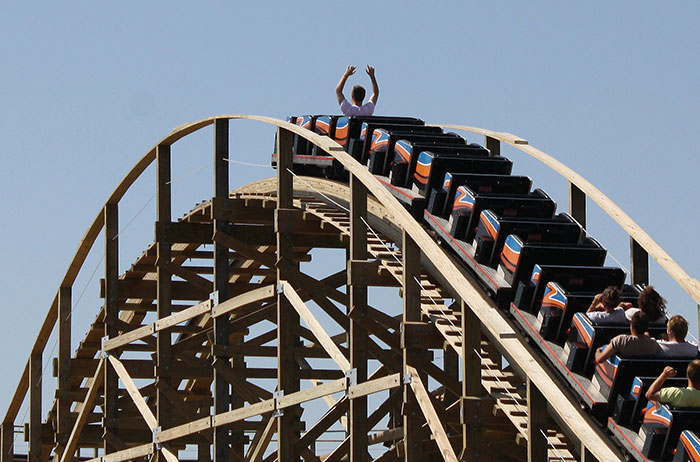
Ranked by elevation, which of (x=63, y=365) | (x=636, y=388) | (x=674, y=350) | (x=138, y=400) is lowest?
(x=63, y=365)

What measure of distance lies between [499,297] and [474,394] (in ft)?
3.11

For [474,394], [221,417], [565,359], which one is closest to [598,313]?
[565,359]

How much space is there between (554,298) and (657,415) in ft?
5.99

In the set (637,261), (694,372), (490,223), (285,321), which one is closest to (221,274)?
(285,321)

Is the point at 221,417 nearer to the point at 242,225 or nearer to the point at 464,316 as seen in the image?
the point at 242,225

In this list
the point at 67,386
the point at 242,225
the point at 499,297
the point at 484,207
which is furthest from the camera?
the point at 67,386

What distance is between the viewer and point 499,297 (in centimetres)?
1352

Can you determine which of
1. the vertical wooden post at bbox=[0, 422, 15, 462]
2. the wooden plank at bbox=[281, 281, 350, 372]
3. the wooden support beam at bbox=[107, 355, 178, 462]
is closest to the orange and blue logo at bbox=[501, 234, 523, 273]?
the wooden plank at bbox=[281, 281, 350, 372]

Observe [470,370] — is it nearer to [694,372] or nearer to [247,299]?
[694,372]

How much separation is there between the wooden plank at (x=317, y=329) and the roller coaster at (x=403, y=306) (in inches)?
0.9

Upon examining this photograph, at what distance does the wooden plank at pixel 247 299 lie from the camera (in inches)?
674

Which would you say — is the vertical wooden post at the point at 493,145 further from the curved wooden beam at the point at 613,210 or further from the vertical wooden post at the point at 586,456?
the vertical wooden post at the point at 586,456

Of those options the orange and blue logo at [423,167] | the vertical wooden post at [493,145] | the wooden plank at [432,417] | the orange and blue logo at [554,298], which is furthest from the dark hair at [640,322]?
the vertical wooden post at [493,145]

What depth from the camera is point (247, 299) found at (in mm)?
17516
